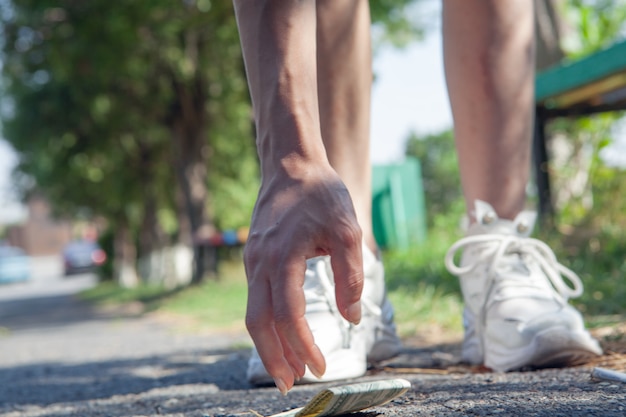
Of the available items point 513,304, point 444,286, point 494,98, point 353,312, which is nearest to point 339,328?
point 513,304

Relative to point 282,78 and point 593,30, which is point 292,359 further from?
point 593,30

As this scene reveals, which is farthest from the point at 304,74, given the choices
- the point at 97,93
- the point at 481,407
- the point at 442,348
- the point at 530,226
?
the point at 97,93

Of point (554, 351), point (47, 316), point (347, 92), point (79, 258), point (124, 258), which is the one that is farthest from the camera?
point (79, 258)

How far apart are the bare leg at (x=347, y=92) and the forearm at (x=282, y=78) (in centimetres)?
68

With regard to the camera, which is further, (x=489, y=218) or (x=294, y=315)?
(x=489, y=218)

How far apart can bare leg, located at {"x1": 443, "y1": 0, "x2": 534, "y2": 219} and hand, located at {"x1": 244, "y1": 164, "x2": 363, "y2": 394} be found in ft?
2.85

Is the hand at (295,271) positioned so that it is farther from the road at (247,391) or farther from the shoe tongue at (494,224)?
the shoe tongue at (494,224)

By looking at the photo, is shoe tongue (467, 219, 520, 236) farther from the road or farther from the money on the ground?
the money on the ground

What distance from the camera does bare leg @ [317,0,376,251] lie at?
170cm

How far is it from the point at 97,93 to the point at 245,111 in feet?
9.03

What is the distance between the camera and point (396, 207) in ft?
24.6

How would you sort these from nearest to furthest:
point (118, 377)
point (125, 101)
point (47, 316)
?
1. point (118, 377)
2. point (47, 316)
3. point (125, 101)

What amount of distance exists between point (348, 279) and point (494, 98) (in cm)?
99

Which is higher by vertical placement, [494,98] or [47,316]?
[494,98]
